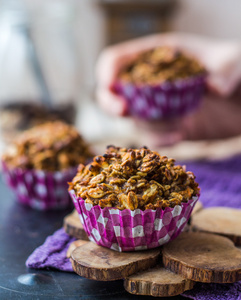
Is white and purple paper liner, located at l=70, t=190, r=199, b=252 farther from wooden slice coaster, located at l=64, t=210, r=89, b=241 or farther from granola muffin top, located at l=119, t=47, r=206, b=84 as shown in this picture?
granola muffin top, located at l=119, t=47, r=206, b=84

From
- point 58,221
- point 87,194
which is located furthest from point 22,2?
point 87,194

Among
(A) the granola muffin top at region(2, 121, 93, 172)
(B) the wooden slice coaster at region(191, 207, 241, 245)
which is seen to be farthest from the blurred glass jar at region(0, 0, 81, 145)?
(B) the wooden slice coaster at region(191, 207, 241, 245)

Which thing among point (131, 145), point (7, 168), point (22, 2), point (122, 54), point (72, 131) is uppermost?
point (22, 2)

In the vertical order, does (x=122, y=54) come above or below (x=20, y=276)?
above

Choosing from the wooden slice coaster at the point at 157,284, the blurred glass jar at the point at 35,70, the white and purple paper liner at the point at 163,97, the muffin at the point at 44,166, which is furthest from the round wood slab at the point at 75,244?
the blurred glass jar at the point at 35,70

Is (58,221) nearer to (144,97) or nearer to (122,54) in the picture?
(144,97)

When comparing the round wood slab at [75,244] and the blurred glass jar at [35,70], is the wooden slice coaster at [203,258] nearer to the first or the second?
the round wood slab at [75,244]

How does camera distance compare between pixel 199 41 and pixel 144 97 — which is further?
pixel 199 41
